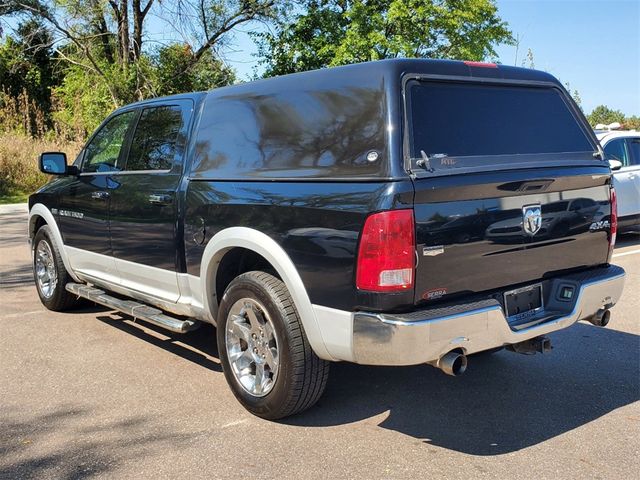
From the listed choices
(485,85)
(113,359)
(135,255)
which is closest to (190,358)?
(113,359)

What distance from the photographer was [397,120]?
134 inches

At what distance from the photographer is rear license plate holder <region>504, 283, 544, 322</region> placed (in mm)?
3789

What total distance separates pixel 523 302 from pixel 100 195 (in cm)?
352

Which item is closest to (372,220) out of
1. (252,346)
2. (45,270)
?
(252,346)

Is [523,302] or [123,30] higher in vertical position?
[123,30]

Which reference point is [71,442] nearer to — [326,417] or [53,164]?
[326,417]

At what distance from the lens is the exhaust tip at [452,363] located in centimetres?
341

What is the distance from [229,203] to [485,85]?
174cm

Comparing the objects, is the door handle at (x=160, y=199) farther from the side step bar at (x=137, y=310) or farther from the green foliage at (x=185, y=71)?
the green foliage at (x=185, y=71)

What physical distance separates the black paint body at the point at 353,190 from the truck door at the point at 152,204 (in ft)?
0.07

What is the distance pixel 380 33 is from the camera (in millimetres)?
22812

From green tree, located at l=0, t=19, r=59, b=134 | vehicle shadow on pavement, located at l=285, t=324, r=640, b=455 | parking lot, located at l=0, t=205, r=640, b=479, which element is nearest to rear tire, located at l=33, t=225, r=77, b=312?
parking lot, located at l=0, t=205, r=640, b=479

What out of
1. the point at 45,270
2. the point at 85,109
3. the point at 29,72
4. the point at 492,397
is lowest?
the point at 492,397

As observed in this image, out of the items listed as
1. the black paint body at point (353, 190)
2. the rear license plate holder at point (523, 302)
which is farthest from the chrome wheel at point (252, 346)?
the rear license plate holder at point (523, 302)
